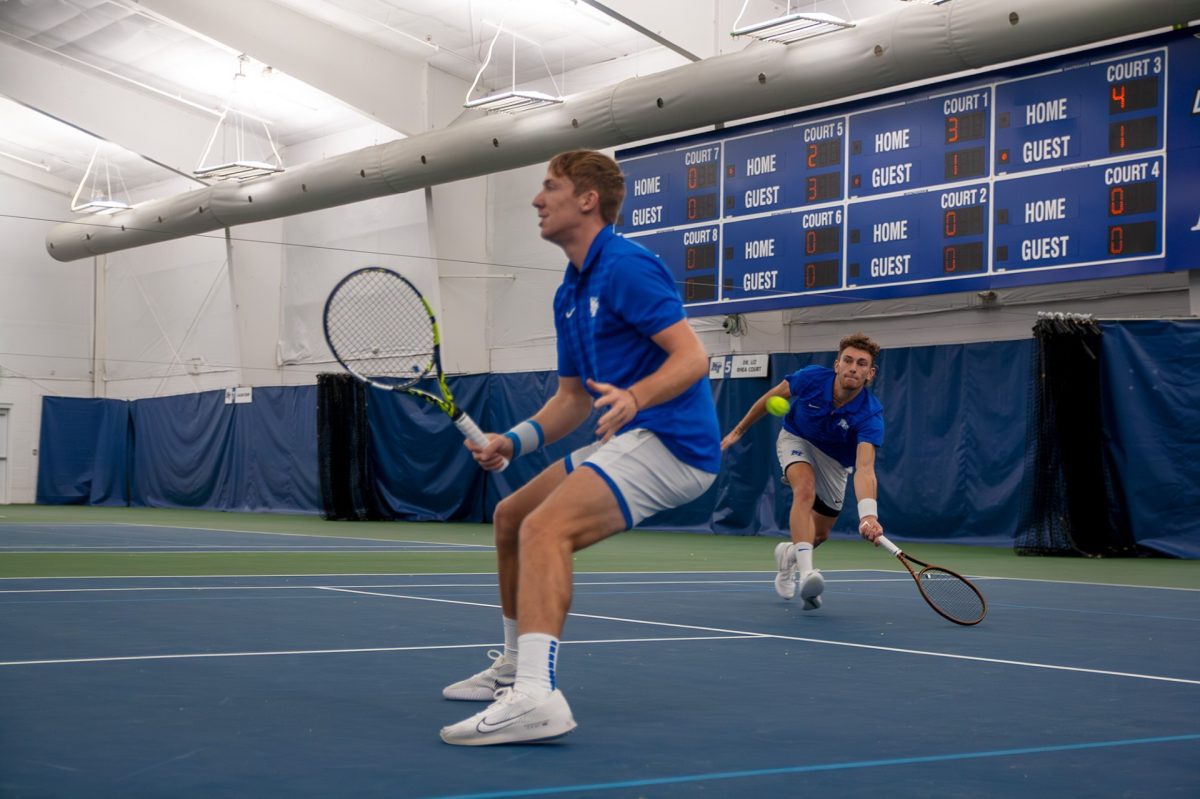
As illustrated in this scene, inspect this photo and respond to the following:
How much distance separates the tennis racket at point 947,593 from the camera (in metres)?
6.83

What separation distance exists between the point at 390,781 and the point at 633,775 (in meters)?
0.56

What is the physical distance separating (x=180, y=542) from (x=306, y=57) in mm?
8888

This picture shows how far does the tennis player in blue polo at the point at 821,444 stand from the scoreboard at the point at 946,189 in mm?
6091

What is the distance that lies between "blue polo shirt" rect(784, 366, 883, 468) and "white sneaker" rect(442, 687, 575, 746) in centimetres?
426

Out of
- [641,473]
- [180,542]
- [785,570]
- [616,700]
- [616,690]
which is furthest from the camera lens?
[180,542]

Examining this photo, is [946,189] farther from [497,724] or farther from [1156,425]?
[497,724]

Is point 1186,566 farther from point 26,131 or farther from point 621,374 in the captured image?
point 26,131

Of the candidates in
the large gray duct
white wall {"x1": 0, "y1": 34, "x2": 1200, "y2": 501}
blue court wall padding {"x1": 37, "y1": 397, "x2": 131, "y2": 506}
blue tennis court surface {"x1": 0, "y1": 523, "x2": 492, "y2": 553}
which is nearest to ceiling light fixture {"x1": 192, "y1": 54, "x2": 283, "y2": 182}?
the large gray duct

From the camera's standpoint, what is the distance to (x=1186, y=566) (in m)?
12.4

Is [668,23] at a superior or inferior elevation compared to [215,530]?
superior

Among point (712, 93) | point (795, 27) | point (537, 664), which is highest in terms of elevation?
point (795, 27)

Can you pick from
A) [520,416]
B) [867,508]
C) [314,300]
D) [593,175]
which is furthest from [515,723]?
[314,300]

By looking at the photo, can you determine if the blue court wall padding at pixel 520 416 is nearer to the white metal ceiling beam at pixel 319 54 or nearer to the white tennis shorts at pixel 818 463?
the white metal ceiling beam at pixel 319 54

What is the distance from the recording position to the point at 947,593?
7.98m
